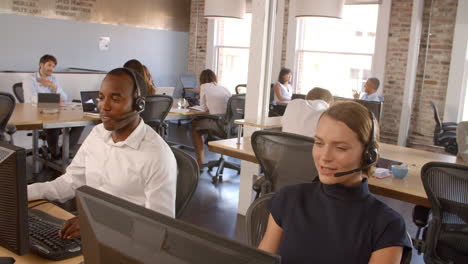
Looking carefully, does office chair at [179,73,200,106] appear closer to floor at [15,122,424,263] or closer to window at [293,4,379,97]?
window at [293,4,379,97]

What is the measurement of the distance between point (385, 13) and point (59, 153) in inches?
208

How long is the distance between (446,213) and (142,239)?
2181 mm

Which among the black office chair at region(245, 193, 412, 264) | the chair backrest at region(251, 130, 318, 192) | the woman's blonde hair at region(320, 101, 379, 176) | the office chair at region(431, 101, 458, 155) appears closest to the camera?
the woman's blonde hair at region(320, 101, 379, 176)

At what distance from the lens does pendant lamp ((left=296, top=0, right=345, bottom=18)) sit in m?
5.32

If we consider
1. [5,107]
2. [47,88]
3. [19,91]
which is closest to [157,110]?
[5,107]

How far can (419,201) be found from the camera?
2650mm

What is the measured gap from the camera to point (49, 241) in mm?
1557

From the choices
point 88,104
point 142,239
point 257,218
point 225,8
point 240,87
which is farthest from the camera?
point 240,87

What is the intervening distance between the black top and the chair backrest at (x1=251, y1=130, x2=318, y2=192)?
1.30 meters

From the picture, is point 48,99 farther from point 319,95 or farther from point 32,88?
point 319,95

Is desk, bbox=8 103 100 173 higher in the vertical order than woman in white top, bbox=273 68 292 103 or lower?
lower

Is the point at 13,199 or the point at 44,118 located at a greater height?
the point at 13,199

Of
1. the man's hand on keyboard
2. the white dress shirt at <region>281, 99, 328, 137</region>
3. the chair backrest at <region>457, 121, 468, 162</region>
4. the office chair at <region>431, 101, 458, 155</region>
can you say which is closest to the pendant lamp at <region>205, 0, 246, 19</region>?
the white dress shirt at <region>281, 99, 328, 137</region>

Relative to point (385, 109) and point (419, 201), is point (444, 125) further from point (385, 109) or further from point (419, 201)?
point (419, 201)
